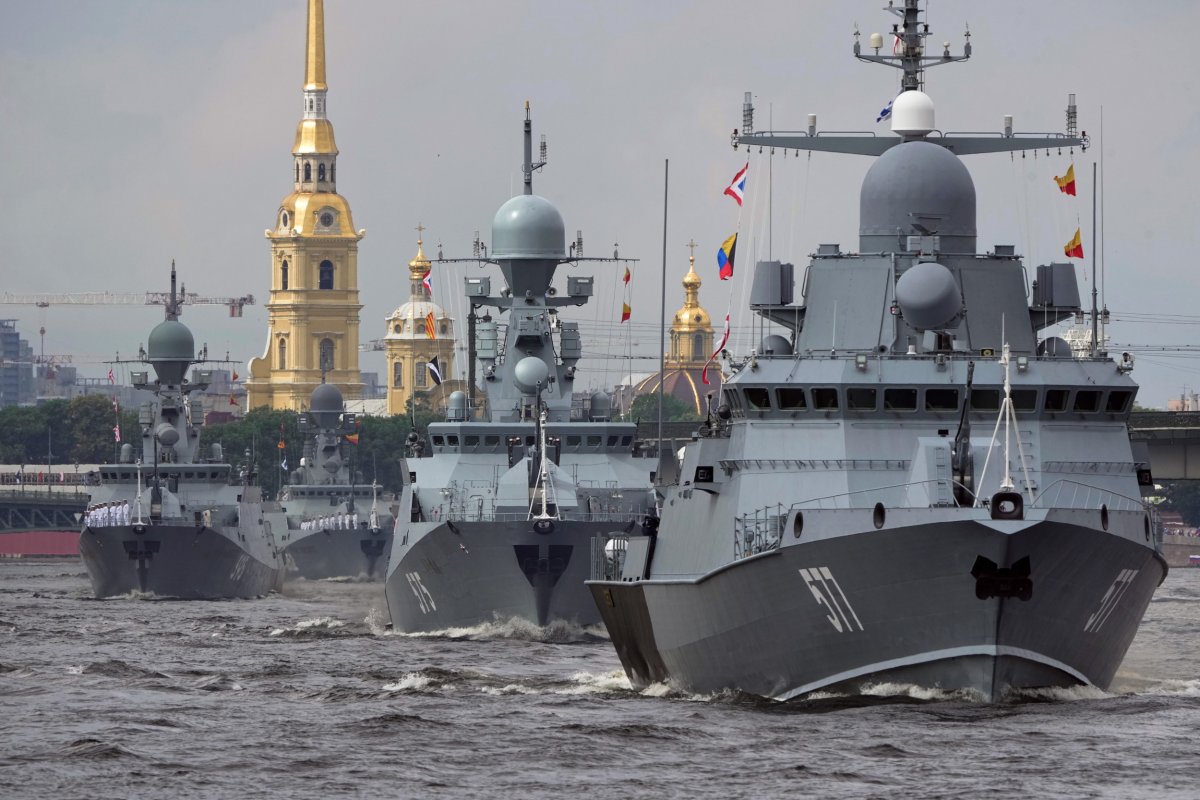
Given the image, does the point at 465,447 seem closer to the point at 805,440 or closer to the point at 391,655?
the point at 391,655

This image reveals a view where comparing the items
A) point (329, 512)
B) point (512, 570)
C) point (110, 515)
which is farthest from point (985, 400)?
point (329, 512)

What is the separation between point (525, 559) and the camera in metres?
51.7

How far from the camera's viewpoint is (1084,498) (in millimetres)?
30172

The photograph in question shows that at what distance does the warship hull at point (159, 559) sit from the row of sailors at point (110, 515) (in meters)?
0.50

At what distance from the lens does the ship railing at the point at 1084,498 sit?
29.8 metres

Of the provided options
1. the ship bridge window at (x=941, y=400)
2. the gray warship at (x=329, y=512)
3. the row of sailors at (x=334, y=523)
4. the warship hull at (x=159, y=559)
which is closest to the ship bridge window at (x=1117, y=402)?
the ship bridge window at (x=941, y=400)

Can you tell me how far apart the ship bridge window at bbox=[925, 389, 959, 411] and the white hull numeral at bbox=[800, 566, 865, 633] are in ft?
10.2

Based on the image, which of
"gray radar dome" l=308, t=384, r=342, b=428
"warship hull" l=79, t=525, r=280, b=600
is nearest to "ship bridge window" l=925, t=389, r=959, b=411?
"warship hull" l=79, t=525, r=280, b=600

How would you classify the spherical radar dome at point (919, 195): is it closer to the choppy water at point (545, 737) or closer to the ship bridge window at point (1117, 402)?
the ship bridge window at point (1117, 402)

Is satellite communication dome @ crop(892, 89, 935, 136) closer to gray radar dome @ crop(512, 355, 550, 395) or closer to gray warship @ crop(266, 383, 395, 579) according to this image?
gray radar dome @ crop(512, 355, 550, 395)

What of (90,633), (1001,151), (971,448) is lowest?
(90,633)

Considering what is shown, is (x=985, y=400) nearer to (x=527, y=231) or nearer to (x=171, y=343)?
(x=527, y=231)

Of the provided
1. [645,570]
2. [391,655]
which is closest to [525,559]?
[391,655]

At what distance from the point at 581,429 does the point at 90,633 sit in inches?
478
